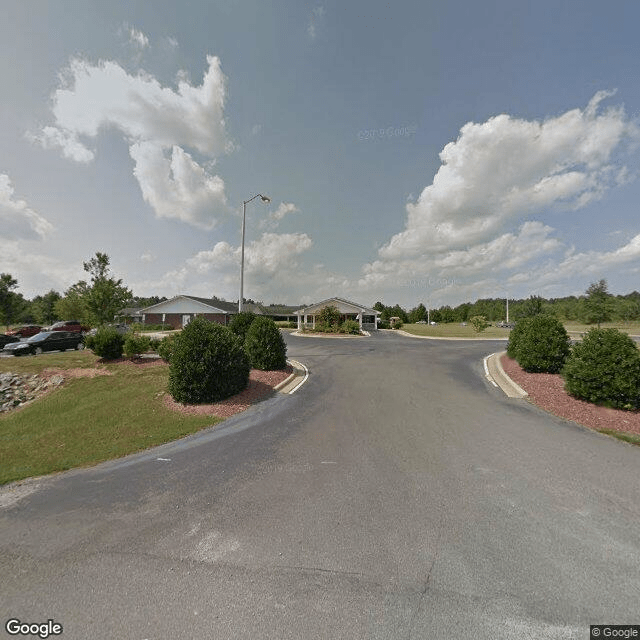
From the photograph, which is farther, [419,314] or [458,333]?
[419,314]

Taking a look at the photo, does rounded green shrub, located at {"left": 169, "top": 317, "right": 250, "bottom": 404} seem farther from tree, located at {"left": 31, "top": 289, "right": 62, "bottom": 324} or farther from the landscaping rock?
tree, located at {"left": 31, "top": 289, "right": 62, "bottom": 324}

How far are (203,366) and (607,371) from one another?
11039mm

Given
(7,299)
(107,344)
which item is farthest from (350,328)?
(7,299)

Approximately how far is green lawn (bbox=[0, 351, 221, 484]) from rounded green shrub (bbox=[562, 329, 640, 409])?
10.1m

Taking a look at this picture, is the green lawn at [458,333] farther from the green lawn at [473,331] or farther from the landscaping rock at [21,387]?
the landscaping rock at [21,387]

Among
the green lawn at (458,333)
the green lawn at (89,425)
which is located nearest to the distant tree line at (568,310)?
the green lawn at (458,333)

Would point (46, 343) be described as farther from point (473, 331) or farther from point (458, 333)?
point (473, 331)

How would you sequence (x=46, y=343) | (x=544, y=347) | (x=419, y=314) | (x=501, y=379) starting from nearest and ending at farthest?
(x=544, y=347)
(x=501, y=379)
(x=46, y=343)
(x=419, y=314)

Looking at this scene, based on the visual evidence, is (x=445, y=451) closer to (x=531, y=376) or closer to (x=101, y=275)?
(x=531, y=376)

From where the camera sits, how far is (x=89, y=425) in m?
7.61

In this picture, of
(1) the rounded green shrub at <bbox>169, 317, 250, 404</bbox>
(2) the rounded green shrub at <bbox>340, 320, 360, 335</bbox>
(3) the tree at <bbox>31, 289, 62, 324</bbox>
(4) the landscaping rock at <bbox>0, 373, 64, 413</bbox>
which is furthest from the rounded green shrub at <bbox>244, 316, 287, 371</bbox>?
(3) the tree at <bbox>31, 289, 62, 324</bbox>

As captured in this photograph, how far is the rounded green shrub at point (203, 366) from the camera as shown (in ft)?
27.4

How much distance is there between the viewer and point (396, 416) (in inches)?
286

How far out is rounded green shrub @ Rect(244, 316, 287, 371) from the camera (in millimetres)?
11828
